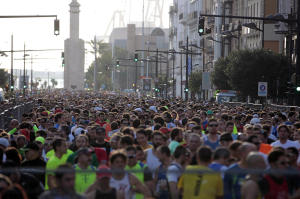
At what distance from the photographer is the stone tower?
7456 inches

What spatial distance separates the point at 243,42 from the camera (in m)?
74.5

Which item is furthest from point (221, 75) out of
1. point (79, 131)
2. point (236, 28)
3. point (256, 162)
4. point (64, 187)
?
point (64, 187)

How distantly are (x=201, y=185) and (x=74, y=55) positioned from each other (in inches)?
7145

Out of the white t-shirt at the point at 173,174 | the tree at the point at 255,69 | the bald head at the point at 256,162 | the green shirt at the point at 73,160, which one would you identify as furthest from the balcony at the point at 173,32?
the white t-shirt at the point at 173,174

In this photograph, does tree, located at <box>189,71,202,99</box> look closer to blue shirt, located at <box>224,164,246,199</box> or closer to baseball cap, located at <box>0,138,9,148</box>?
baseball cap, located at <box>0,138,9,148</box>

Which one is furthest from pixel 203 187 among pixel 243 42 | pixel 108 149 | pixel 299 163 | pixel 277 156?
pixel 243 42

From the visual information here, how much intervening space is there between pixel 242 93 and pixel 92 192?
164 ft

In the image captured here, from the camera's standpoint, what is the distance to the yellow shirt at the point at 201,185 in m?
7.65

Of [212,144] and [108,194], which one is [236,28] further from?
[108,194]

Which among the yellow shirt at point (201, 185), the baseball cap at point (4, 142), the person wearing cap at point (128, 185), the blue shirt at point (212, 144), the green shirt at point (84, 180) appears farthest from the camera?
the baseball cap at point (4, 142)

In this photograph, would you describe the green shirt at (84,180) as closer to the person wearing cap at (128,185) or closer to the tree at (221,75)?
the person wearing cap at (128,185)

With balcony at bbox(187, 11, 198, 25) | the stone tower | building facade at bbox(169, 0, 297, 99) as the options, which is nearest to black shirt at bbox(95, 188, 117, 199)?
building facade at bbox(169, 0, 297, 99)

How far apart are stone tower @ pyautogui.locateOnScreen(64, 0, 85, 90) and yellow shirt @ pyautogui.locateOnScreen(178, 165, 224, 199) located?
18097 centimetres

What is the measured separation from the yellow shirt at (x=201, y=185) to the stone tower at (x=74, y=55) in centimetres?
18097
